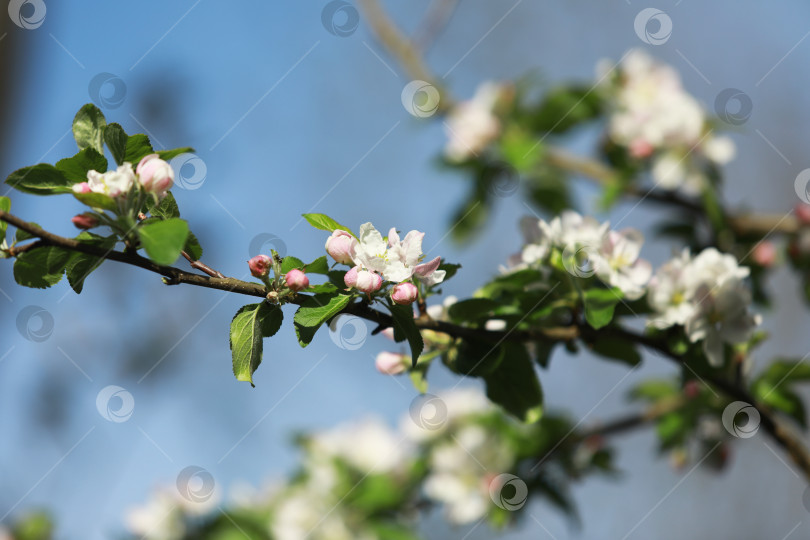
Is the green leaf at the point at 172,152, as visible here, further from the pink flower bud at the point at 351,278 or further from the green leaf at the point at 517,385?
the green leaf at the point at 517,385

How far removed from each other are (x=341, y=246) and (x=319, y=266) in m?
0.04

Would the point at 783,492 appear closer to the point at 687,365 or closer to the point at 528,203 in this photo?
the point at 528,203

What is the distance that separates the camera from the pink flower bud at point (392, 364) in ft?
3.21

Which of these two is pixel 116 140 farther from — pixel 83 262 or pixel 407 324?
pixel 407 324

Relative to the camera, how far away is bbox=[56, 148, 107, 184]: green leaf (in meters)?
0.72

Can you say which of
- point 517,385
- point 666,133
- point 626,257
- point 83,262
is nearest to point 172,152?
point 83,262

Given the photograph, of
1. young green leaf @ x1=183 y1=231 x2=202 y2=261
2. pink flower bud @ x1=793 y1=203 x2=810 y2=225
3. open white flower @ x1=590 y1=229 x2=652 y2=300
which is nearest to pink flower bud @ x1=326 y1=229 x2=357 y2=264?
young green leaf @ x1=183 y1=231 x2=202 y2=261

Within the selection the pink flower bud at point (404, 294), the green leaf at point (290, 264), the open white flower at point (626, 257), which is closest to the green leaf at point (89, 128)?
the green leaf at point (290, 264)

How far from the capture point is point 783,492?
388 cm

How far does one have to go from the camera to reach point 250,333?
0.74 meters

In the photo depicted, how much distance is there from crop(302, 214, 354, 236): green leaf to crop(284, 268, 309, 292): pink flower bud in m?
0.08

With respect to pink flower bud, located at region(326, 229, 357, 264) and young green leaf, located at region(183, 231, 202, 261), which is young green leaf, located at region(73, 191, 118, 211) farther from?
pink flower bud, located at region(326, 229, 357, 264)

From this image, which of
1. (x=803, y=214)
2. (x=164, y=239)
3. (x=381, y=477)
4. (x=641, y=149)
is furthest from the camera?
(x=381, y=477)

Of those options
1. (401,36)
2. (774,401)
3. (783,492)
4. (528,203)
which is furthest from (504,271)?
(783,492)
